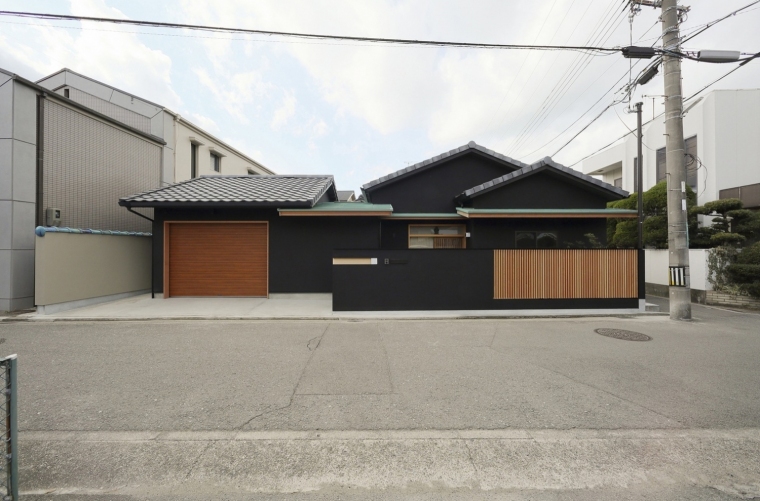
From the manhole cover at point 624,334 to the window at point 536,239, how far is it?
4042mm

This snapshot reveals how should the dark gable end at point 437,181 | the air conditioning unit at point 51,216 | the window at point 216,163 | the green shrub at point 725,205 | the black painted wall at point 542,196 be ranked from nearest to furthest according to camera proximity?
the air conditioning unit at point 51,216, the black painted wall at point 542,196, the green shrub at point 725,205, the dark gable end at point 437,181, the window at point 216,163

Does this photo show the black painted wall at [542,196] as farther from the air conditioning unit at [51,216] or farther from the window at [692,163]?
the air conditioning unit at [51,216]

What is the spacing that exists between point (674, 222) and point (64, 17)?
13.5 m

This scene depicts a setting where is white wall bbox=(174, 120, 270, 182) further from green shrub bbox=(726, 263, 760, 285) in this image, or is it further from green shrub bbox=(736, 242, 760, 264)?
green shrub bbox=(736, 242, 760, 264)

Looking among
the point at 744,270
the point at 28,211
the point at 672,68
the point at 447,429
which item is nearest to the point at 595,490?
the point at 447,429

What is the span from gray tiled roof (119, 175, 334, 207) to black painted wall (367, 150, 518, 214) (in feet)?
8.27

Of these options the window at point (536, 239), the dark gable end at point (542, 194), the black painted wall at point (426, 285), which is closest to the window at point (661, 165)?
the dark gable end at point (542, 194)

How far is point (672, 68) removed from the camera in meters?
7.57

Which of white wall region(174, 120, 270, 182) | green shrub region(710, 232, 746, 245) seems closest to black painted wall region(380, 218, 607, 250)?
green shrub region(710, 232, 746, 245)

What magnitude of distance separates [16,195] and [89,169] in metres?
2.21

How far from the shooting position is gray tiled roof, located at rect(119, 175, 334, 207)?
9188mm

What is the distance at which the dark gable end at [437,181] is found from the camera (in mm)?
11844

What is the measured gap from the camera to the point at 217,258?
10070 millimetres

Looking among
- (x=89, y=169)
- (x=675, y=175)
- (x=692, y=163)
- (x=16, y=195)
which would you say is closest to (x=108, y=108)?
(x=89, y=169)
